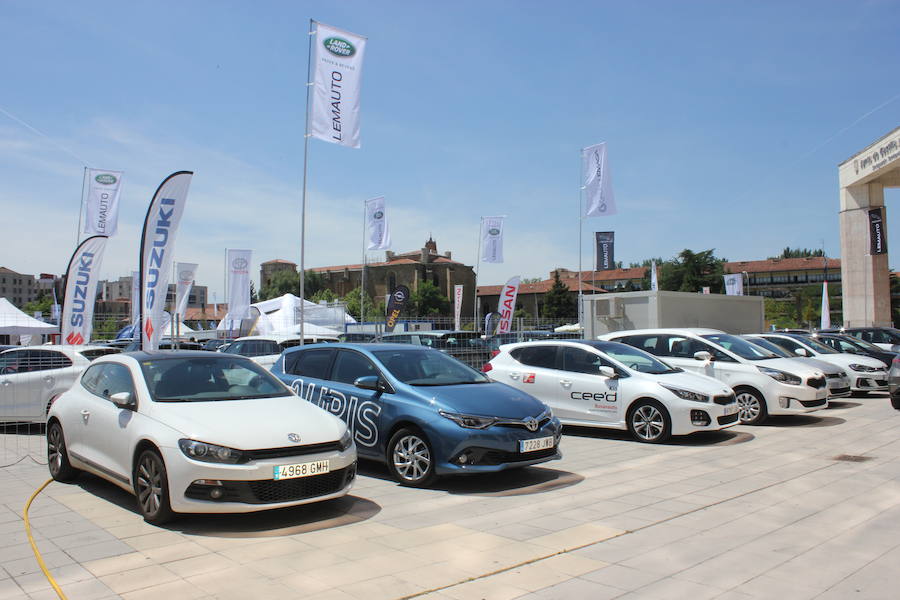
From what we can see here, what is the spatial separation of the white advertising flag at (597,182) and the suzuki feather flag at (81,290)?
49.9 ft

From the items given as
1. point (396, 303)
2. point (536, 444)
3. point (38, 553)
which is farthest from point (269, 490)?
point (396, 303)

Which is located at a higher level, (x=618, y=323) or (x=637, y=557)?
(x=618, y=323)

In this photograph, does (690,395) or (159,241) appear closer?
(690,395)

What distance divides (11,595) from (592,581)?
3.58 metres

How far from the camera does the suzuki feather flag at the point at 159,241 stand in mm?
11711

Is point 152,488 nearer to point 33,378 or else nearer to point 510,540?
point 510,540

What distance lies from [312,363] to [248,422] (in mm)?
3078

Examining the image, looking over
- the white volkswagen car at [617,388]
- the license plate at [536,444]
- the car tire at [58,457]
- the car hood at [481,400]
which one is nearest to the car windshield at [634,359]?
the white volkswagen car at [617,388]

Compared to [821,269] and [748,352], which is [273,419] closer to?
[748,352]

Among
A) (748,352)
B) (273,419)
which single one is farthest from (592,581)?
(748,352)

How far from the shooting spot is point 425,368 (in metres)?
7.97

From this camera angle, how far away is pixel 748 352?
12.4 meters

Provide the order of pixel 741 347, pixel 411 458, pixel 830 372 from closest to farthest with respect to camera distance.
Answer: pixel 411 458 → pixel 741 347 → pixel 830 372

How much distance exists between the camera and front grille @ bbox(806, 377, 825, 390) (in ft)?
37.6
